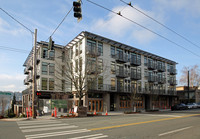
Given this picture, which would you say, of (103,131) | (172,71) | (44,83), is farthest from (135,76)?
(103,131)

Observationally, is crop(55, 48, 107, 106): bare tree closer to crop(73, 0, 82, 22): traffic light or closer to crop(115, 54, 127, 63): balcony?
crop(115, 54, 127, 63): balcony

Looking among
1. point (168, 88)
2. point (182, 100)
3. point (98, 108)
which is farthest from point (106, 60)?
point (182, 100)

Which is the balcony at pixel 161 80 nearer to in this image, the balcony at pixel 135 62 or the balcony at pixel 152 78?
the balcony at pixel 152 78

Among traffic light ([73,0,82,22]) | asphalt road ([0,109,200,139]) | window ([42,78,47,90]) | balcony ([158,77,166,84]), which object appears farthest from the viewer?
balcony ([158,77,166,84])

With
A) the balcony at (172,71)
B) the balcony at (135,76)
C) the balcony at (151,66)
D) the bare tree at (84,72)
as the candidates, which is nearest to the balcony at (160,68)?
the balcony at (151,66)

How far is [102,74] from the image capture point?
2953 cm

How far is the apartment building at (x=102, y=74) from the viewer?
2789 centimetres

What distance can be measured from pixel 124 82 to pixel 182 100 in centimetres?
2981

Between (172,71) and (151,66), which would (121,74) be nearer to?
(151,66)

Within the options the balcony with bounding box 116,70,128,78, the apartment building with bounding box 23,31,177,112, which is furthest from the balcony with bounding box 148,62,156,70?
the balcony with bounding box 116,70,128,78

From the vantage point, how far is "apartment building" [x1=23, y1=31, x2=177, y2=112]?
27891 mm

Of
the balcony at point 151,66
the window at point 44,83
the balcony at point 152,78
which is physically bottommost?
the window at point 44,83

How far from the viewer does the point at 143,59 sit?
3931cm

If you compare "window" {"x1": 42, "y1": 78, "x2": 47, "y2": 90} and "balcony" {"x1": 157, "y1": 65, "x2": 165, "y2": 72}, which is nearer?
"window" {"x1": 42, "y1": 78, "x2": 47, "y2": 90}
